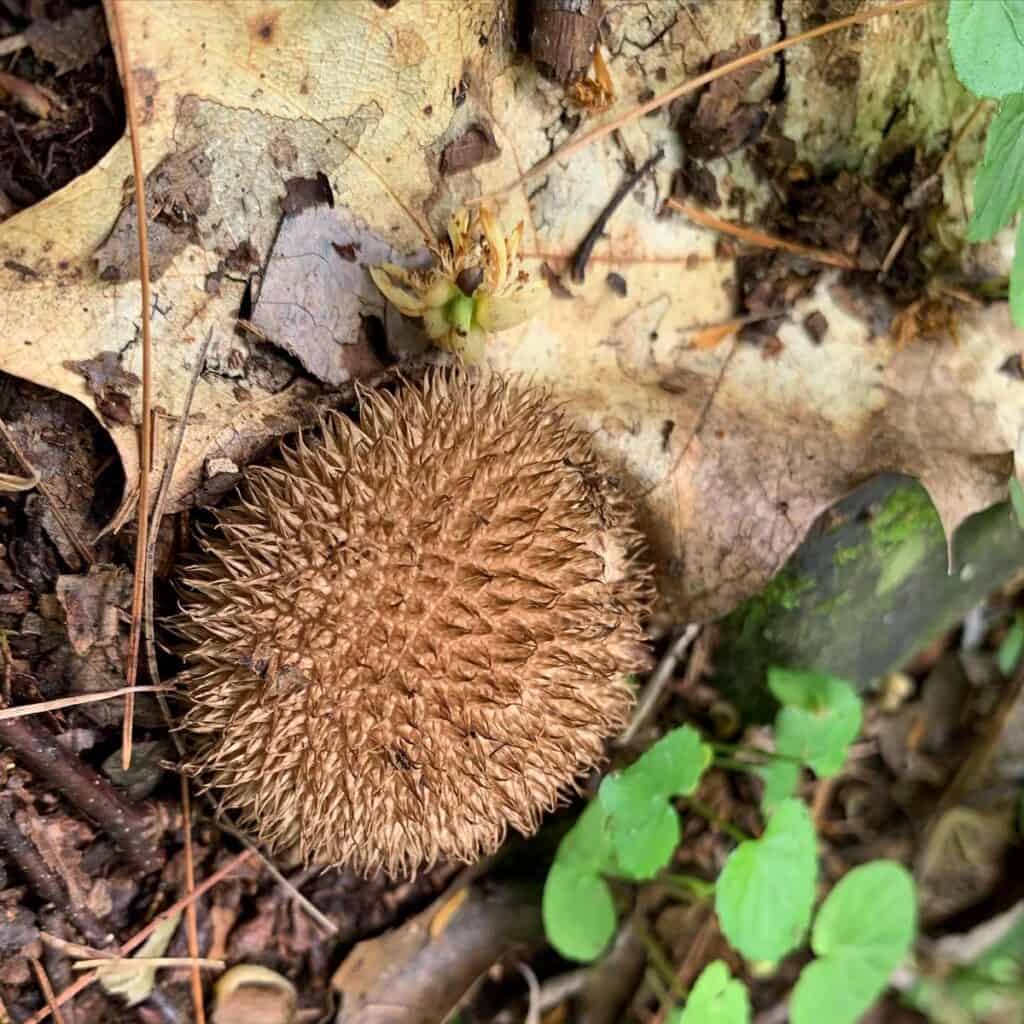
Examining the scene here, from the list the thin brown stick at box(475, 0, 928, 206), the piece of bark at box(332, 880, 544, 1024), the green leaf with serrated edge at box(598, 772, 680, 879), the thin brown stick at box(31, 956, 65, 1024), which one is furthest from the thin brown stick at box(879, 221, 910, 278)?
the thin brown stick at box(31, 956, 65, 1024)

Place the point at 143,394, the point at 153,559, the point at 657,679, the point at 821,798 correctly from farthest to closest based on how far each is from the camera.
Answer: the point at 821,798
the point at 657,679
the point at 153,559
the point at 143,394

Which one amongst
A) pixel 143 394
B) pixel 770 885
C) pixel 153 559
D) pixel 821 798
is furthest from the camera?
pixel 821 798

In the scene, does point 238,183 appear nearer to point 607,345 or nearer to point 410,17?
point 410,17

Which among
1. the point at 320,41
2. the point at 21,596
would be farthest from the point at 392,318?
the point at 21,596

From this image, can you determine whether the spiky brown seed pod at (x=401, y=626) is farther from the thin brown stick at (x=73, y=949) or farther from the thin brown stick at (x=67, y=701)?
the thin brown stick at (x=73, y=949)

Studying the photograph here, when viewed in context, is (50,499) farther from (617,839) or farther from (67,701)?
(617,839)

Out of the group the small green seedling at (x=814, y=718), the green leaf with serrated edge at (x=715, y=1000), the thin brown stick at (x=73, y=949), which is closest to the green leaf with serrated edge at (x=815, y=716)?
the small green seedling at (x=814, y=718)

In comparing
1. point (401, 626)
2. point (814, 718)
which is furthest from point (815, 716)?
point (401, 626)
